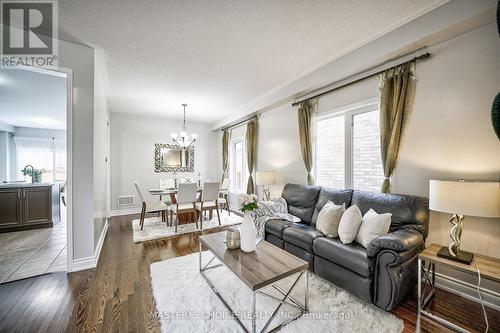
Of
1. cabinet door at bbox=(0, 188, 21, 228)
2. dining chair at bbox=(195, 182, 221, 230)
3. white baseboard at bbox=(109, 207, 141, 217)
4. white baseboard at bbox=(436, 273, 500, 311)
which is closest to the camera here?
white baseboard at bbox=(436, 273, 500, 311)

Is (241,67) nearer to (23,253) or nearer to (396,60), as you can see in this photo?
(396,60)

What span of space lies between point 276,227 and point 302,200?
0.69 metres

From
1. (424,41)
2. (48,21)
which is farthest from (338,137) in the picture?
(48,21)

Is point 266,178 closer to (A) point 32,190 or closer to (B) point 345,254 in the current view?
(B) point 345,254

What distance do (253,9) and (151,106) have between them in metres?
3.99

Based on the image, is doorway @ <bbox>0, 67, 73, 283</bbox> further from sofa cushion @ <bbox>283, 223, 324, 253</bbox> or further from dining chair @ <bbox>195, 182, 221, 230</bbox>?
sofa cushion @ <bbox>283, 223, 324, 253</bbox>

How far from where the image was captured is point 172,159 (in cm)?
632

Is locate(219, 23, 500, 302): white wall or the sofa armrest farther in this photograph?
locate(219, 23, 500, 302): white wall

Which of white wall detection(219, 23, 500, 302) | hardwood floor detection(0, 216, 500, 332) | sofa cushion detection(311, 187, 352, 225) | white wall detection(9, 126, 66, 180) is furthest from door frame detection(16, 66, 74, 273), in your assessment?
white wall detection(9, 126, 66, 180)

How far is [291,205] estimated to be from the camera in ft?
10.9

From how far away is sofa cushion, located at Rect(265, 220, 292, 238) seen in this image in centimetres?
269

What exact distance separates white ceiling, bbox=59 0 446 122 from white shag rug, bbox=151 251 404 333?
2.83 m

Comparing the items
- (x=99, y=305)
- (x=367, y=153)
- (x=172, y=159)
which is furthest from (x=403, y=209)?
(x=172, y=159)

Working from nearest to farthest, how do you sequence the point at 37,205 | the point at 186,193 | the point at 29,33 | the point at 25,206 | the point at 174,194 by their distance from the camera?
the point at 29,33, the point at 25,206, the point at 37,205, the point at 186,193, the point at 174,194
